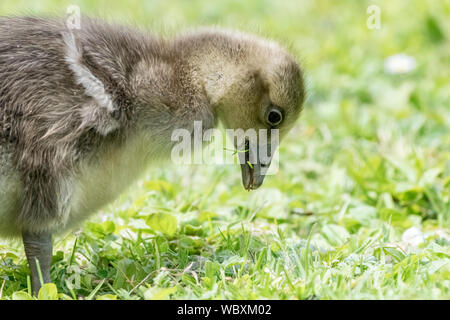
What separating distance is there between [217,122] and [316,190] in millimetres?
1131

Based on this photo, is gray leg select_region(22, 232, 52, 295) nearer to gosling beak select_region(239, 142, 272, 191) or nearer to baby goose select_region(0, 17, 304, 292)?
baby goose select_region(0, 17, 304, 292)

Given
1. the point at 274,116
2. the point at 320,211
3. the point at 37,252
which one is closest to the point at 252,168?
the point at 274,116

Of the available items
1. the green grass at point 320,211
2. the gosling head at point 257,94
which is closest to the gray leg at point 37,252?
the green grass at point 320,211

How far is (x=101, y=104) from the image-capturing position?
2.73 meters

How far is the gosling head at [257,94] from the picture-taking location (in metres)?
3.02

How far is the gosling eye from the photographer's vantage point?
3.09m

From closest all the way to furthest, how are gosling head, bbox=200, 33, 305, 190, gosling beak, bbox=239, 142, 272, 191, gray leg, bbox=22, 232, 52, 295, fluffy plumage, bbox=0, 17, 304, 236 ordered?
fluffy plumage, bbox=0, 17, 304, 236, gray leg, bbox=22, 232, 52, 295, gosling head, bbox=200, 33, 305, 190, gosling beak, bbox=239, 142, 272, 191

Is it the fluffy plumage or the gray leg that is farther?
the gray leg

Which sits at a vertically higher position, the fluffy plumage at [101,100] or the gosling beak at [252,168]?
the fluffy plumage at [101,100]

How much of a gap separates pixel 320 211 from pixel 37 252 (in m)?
1.58

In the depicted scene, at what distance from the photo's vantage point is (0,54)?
8.99ft

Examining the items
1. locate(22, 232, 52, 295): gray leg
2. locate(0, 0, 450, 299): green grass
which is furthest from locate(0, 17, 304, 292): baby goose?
locate(0, 0, 450, 299): green grass

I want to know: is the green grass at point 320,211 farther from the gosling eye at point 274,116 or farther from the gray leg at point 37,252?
the gosling eye at point 274,116
